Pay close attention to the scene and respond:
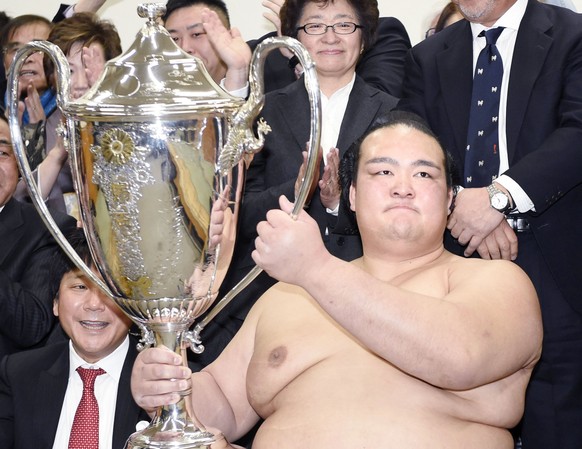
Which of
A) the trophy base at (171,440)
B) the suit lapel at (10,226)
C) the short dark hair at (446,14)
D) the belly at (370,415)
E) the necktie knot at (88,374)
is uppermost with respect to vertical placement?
the short dark hair at (446,14)

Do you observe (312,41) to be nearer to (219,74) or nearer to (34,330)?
(219,74)

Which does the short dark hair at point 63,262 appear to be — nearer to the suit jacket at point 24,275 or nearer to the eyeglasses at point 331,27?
the suit jacket at point 24,275

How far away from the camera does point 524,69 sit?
2301 mm

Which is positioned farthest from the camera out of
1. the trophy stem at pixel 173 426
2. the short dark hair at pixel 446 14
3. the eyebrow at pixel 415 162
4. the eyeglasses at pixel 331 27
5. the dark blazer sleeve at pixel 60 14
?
the dark blazer sleeve at pixel 60 14

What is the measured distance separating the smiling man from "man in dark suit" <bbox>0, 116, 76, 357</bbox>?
0.80 meters

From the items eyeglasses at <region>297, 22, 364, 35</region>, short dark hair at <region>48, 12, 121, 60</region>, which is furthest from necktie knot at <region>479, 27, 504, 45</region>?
short dark hair at <region>48, 12, 121, 60</region>

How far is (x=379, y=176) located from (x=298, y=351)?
35 centimetres

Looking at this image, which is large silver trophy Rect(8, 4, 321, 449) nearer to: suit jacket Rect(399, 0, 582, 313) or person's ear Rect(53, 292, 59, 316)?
suit jacket Rect(399, 0, 582, 313)

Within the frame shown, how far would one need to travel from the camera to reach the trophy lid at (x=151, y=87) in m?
1.50

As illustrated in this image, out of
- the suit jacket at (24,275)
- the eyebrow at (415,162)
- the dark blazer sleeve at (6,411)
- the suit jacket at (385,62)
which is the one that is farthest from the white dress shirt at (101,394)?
the suit jacket at (385,62)

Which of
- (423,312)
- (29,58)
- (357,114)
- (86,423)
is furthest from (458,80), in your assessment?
(29,58)

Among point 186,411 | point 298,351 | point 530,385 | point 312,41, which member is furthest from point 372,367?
point 312,41

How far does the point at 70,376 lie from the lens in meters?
2.41

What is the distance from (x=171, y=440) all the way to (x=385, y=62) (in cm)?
168
